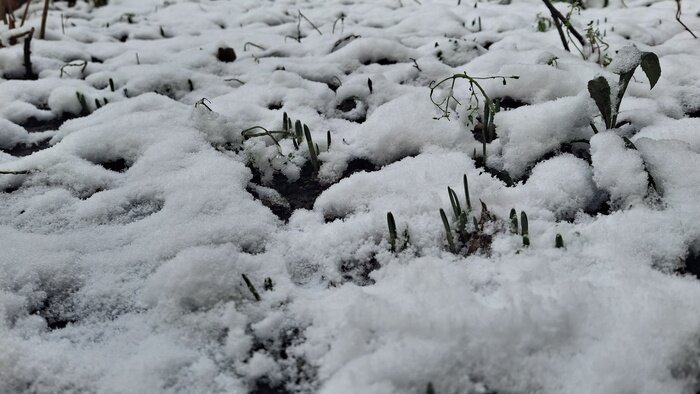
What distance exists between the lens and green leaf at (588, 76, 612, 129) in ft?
5.02

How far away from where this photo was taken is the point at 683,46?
8.14ft

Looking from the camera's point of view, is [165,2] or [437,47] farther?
[165,2]

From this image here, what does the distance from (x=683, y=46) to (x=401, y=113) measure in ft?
5.34

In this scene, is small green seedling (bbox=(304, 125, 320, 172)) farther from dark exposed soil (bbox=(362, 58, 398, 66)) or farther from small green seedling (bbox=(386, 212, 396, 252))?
dark exposed soil (bbox=(362, 58, 398, 66))

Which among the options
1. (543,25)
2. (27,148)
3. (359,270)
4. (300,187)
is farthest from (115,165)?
(543,25)

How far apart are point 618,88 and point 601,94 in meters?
0.09

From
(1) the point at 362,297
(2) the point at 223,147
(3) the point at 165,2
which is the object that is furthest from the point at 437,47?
(3) the point at 165,2

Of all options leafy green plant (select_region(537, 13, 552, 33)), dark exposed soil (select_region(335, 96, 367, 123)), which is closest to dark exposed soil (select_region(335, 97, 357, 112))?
dark exposed soil (select_region(335, 96, 367, 123))

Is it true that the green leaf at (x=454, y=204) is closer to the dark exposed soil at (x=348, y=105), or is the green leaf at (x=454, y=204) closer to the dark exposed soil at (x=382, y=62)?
the dark exposed soil at (x=348, y=105)

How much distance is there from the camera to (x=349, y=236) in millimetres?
1354

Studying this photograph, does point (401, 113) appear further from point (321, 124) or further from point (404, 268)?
point (404, 268)

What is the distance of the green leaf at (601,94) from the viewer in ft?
5.02

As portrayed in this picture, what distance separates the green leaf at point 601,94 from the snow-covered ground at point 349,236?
11 centimetres

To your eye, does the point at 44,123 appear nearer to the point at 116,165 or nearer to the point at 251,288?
the point at 116,165
